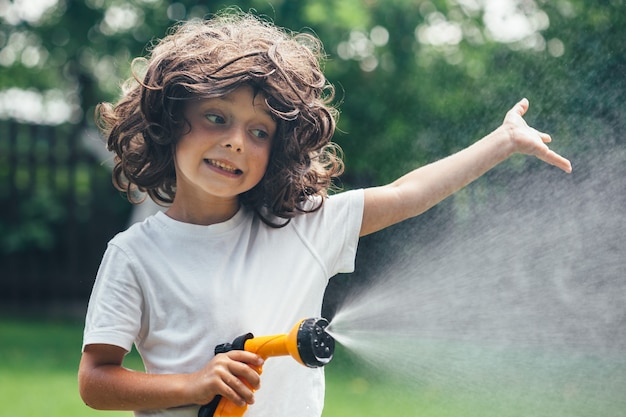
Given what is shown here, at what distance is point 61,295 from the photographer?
796 centimetres

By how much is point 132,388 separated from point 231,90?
63cm

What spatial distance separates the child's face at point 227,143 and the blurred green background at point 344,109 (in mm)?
888

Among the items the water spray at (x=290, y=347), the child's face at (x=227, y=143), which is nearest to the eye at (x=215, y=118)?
the child's face at (x=227, y=143)

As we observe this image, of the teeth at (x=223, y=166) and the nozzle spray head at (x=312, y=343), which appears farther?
the teeth at (x=223, y=166)

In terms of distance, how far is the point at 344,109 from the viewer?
628 cm

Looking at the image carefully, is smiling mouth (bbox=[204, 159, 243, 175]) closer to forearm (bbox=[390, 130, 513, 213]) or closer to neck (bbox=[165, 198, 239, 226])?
neck (bbox=[165, 198, 239, 226])

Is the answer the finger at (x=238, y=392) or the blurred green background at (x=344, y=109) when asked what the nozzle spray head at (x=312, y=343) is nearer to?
the finger at (x=238, y=392)

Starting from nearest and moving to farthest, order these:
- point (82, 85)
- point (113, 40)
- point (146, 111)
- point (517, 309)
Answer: point (146, 111) → point (517, 309) → point (113, 40) → point (82, 85)

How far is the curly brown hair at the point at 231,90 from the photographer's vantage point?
1831 millimetres

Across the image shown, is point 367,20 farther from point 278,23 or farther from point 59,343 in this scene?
point 59,343

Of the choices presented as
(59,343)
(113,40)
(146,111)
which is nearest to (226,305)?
(146,111)

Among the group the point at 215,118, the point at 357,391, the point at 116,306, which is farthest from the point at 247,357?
the point at 357,391

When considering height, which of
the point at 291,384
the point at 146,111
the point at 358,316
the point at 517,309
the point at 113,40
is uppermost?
the point at 113,40

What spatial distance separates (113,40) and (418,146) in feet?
11.1
